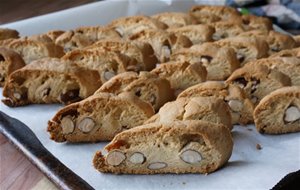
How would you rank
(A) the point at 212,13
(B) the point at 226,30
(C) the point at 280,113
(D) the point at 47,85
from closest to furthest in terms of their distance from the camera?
(C) the point at 280,113 → (D) the point at 47,85 → (B) the point at 226,30 → (A) the point at 212,13

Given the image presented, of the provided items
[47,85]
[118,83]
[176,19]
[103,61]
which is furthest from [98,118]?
[176,19]

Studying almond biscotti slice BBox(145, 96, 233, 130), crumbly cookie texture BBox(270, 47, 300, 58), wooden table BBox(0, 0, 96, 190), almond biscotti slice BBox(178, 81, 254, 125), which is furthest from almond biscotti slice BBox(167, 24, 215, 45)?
wooden table BBox(0, 0, 96, 190)

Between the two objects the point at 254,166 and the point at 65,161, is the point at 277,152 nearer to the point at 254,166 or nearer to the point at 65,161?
the point at 254,166

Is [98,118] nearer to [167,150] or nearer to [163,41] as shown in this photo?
[167,150]

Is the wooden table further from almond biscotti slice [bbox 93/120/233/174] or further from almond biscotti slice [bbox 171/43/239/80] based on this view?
almond biscotti slice [bbox 171/43/239/80]

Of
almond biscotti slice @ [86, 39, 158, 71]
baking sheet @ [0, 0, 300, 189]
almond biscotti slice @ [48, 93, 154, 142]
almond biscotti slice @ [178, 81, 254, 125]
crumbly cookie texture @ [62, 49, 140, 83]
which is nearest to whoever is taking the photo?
baking sheet @ [0, 0, 300, 189]

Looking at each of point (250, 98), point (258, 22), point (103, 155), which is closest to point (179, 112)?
point (103, 155)
